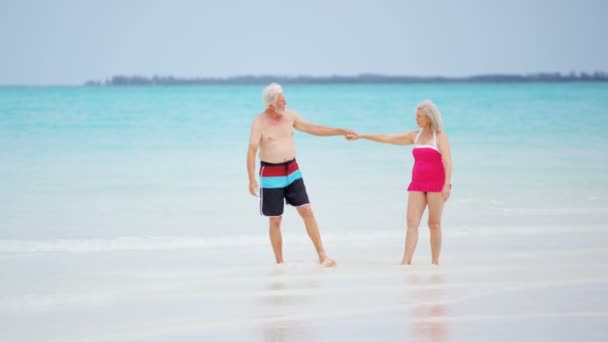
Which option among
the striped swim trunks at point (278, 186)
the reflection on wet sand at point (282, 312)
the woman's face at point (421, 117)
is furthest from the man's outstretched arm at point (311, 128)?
the reflection on wet sand at point (282, 312)

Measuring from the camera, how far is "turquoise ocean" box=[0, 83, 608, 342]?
183 inches

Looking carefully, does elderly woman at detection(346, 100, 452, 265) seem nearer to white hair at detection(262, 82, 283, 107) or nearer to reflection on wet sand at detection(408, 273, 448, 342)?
reflection on wet sand at detection(408, 273, 448, 342)

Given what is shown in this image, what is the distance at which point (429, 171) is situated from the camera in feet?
19.9

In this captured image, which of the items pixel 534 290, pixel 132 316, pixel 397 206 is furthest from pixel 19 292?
pixel 397 206

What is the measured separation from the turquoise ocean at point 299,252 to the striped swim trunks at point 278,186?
47 cm

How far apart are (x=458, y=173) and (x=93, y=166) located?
636 centimetres

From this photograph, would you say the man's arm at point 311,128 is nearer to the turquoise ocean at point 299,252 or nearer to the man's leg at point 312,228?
the man's leg at point 312,228

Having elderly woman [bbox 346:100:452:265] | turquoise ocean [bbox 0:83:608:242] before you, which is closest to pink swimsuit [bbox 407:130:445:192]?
elderly woman [bbox 346:100:452:265]

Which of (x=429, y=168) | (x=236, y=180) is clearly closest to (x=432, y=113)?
(x=429, y=168)

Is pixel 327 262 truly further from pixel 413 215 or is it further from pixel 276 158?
pixel 276 158

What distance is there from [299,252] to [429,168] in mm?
1749

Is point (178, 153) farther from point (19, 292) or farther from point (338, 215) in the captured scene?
point (19, 292)

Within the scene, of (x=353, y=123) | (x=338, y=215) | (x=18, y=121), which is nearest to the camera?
(x=338, y=215)

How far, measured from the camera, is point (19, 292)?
5.52m
